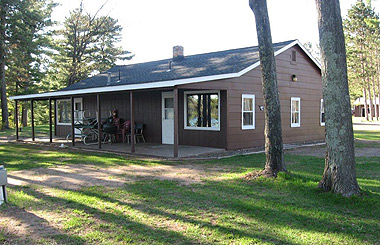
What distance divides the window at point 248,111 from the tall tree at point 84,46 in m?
15.4

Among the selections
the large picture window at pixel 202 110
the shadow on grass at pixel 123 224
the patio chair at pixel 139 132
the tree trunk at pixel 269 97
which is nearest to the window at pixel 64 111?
the patio chair at pixel 139 132

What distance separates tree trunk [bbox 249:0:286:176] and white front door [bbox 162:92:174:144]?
21.7 feet

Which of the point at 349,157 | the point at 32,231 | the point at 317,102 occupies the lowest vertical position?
the point at 32,231

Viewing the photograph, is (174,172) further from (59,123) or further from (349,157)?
(59,123)

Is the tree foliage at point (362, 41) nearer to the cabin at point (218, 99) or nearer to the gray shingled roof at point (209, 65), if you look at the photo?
the cabin at point (218, 99)

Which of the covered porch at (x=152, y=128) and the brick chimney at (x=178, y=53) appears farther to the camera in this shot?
the brick chimney at (x=178, y=53)

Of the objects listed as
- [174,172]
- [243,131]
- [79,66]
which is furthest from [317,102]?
[79,66]

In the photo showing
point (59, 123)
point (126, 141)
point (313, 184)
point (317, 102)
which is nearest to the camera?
point (313, 184)

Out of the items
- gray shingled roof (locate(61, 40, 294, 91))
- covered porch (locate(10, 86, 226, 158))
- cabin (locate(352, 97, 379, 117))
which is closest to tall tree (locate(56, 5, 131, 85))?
covered porch (locate(10, 86, 226, 158))

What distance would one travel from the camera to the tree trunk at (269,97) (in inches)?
242

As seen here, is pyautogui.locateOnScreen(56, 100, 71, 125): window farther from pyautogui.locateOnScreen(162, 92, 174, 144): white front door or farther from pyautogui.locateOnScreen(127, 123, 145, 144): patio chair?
pyautogui.locateOnScreen(162, 92, 174, 144): white front door

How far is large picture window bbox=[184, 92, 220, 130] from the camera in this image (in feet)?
36.8

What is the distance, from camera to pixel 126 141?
1369 cm

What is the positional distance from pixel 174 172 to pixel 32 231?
146 inches
